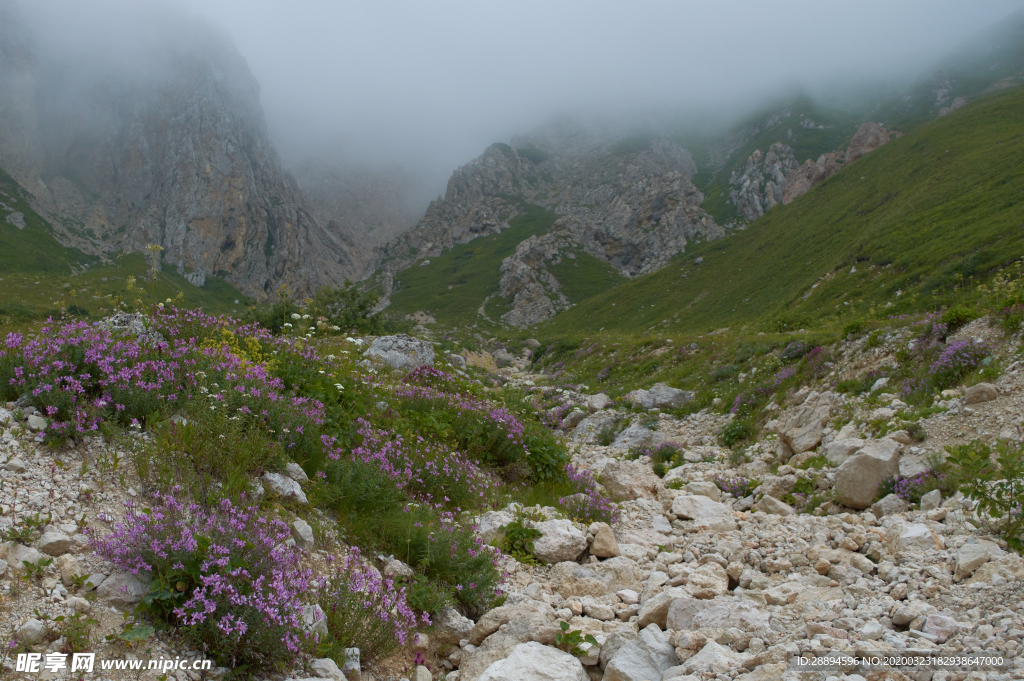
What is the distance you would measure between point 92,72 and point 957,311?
666 feet

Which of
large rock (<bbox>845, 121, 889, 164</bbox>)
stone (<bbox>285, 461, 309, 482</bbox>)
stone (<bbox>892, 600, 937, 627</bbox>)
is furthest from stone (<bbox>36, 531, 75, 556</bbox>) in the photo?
large rock (<bbox>845, 121, 889, 164</bbox>)

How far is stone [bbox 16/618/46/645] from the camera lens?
8.57 feet

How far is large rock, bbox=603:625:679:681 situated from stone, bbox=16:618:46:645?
3.39 meters

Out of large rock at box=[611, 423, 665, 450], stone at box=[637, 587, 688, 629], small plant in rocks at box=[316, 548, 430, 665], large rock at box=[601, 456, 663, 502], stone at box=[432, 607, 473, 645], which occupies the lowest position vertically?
large rock at box=[611, 423, 665, 450]

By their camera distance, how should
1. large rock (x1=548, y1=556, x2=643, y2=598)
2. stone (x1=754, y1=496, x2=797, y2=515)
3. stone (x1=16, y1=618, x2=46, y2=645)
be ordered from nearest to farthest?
stone (x1=16, y1=618, x2=46, y2=645) < large rock (x1=548, y1=556, x2=643, y2=598) < stone (x1=754, y1=496, x2=797, y2=515)

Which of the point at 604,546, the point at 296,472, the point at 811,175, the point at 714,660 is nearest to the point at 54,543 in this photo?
the point at 296,472

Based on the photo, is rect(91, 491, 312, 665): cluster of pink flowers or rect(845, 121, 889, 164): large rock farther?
rect(845, 121, 889, 164): large rock

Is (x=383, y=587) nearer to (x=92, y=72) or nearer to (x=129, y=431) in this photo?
(x=129, y=431)

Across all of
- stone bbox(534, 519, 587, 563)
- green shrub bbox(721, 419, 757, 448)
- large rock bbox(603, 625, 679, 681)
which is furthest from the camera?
green shrub bbox(721, 419, 757, 448)

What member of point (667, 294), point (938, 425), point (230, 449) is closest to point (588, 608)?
point (230, 449)

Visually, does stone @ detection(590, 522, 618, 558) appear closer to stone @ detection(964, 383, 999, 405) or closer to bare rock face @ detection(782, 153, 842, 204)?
stone @ detection(964, 383, 999, 405)

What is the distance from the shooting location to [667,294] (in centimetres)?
6047

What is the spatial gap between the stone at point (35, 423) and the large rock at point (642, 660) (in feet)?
16.6

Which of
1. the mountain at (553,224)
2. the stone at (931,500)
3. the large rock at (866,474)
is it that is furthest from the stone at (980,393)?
the mountain at (553,224)
